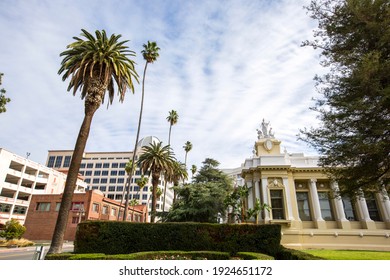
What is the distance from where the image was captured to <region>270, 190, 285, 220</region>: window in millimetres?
25828

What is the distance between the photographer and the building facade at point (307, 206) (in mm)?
24031

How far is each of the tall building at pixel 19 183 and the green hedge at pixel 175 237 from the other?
4285 cm

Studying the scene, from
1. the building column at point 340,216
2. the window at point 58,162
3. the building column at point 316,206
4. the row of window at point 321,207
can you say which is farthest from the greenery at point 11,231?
the window at point 58,162

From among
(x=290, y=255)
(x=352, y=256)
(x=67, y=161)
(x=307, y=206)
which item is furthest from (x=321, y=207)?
(x=67, y=161)

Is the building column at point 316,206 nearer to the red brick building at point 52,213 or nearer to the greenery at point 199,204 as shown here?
the greenery at point 199,204

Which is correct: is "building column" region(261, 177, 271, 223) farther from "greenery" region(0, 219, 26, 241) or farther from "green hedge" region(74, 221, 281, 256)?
"greenery" region(0, 219, 26, 241)

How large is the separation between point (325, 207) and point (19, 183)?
6227 centimetres

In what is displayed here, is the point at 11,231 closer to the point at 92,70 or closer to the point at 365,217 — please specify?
the point at 92,70

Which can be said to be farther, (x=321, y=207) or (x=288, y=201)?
(x=321, y=207)

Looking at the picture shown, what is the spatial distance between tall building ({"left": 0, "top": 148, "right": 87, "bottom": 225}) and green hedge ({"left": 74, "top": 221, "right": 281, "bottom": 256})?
42.9 m

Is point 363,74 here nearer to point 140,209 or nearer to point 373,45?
point 373,45

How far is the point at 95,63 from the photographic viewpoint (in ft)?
61.7
